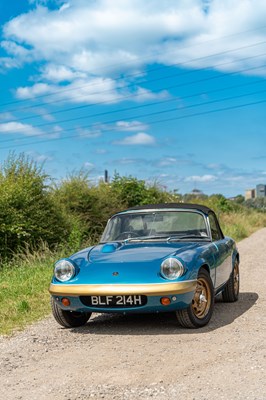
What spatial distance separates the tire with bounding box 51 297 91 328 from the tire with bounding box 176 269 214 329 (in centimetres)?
136

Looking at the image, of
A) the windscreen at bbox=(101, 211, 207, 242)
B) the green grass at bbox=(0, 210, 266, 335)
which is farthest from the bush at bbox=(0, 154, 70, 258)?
the windscreen at bbox=(101, 211, 207, 242)

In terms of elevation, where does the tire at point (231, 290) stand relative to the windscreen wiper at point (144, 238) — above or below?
below

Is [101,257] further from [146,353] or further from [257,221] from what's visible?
[257,221]

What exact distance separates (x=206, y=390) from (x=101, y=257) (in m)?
2.82

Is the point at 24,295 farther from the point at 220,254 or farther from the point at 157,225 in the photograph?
the point at 220,254

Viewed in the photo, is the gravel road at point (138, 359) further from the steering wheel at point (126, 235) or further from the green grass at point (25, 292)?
the steering wheel at point (126, 235)

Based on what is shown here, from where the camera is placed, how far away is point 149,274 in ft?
22.2

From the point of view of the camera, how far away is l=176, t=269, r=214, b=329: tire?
22.7 ft

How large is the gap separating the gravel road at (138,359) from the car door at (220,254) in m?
0.52

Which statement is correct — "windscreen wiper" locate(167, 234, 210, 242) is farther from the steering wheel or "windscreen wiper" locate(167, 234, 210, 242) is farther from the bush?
the bush

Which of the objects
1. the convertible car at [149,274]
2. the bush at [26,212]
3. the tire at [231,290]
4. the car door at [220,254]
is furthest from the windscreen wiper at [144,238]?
the bush at [26,212]

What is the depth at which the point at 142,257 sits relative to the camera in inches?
278

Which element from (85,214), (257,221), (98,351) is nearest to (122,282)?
(98,351)

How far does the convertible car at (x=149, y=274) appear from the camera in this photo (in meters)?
6.72
